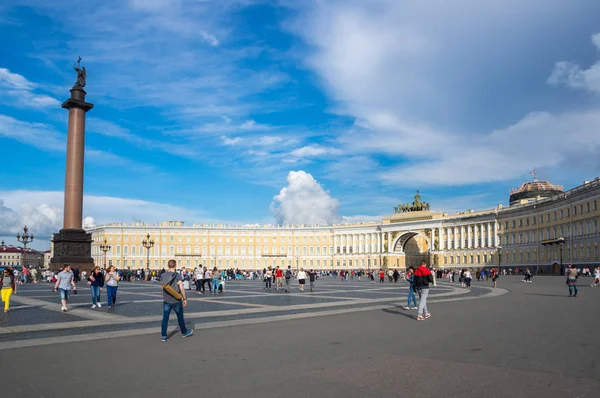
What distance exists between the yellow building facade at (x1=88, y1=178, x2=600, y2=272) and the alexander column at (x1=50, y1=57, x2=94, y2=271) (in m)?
40.6

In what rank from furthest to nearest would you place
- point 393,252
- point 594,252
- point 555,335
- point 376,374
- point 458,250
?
1. point 393,252
2. point 458,250
3. point 594,252
4. point 555,335
5. point 376,374

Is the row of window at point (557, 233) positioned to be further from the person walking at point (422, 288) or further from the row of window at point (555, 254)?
the person walking at point (422, 288)

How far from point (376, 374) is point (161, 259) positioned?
400 ft

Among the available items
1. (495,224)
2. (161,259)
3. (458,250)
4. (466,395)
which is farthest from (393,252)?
(466,395)

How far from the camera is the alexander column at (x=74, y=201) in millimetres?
40062

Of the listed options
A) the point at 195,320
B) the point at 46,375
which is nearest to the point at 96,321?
the point at 195,320

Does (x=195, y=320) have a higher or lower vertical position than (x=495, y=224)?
lower

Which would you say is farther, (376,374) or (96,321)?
(96,321)

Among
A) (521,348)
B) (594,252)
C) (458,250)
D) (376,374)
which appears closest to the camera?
(376,374)

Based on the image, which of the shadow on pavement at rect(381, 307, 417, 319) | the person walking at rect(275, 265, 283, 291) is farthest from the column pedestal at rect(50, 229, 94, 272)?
the shadow on pavement at rect(381, 307, 417, 319)

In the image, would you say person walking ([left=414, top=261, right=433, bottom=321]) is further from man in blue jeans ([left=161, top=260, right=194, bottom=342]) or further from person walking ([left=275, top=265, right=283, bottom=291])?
person walking ([left=275, top=265, right=283, bottom=291])

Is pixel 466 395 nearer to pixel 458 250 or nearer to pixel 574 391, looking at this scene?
pixel 574 391

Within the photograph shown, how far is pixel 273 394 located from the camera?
620cm

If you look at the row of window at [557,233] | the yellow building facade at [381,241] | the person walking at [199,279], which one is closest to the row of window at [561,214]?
the yellow building facade at [381,241]
